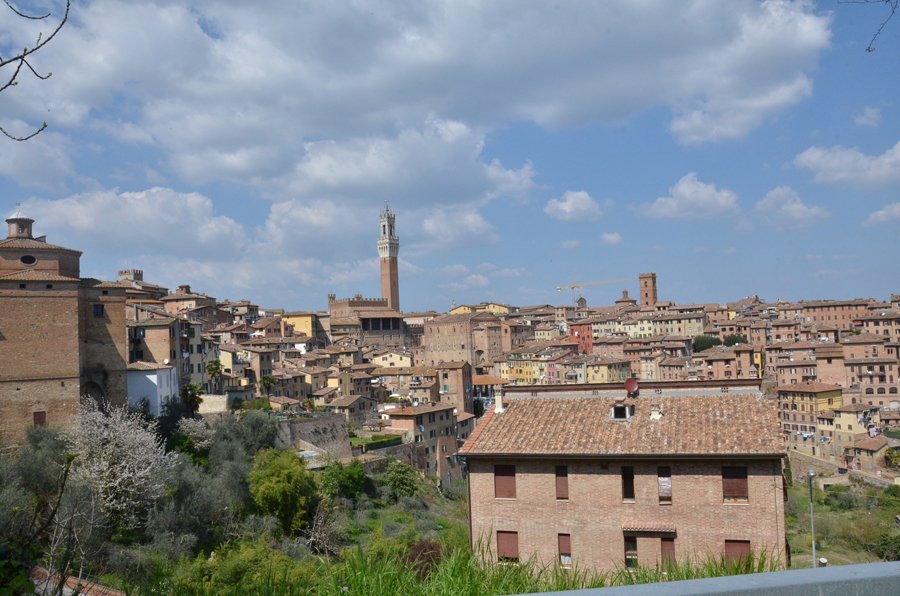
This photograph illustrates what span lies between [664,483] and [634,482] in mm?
540

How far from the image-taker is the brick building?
13086 millimetres

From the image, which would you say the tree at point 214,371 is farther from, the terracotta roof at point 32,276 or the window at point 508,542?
the window at point 508,542

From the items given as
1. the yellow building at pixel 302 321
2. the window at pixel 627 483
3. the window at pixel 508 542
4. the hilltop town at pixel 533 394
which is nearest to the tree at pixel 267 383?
the hilltop town at pixel 533 394

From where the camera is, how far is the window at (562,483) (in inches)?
556

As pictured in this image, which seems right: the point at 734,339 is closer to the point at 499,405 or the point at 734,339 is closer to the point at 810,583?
the point at 499,405

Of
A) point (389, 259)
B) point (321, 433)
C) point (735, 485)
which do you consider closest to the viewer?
point (735, 485)

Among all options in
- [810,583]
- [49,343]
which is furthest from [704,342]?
[810,583]

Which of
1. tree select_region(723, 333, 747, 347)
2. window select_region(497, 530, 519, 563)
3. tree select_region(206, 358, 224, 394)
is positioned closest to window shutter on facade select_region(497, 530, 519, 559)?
window select_region(497, 530, 519, 563)

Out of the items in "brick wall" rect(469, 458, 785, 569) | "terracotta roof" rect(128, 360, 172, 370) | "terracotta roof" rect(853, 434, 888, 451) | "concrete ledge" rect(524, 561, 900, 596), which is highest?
"terracotta roof" rect(128, 360, 172, 370)

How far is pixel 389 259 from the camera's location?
13838 centimetres

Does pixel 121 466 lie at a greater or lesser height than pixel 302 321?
lesser

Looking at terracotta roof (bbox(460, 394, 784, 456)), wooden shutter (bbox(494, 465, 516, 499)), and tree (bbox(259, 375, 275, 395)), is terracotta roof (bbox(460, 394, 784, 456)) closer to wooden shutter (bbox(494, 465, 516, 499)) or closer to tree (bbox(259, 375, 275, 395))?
wooden shutter (bbox(494, 465, 516, 499))

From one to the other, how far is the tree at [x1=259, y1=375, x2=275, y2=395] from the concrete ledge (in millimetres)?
53005

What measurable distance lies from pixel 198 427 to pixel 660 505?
25.7 metres
